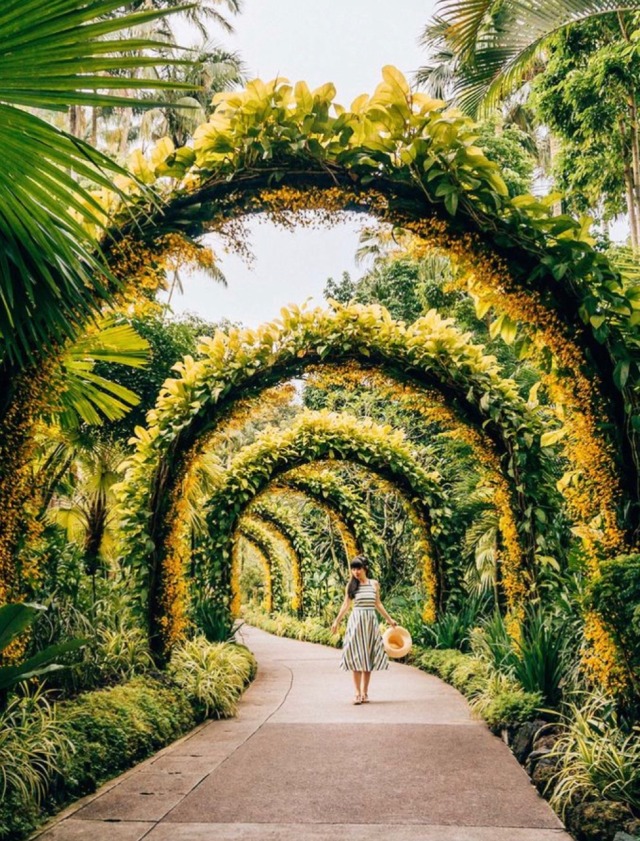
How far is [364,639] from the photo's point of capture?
727 centimetres

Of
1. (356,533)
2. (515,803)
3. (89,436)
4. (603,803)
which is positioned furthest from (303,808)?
(356,533)

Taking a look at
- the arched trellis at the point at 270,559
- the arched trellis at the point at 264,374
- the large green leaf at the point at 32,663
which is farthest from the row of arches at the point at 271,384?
the arched trellis at the point at 270,559

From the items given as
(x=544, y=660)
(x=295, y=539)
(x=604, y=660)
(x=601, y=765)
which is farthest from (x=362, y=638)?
(x=295, y=539)

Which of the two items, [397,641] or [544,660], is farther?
[397,641]

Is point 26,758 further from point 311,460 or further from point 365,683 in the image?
point 311,460

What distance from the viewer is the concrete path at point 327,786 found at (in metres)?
3.27

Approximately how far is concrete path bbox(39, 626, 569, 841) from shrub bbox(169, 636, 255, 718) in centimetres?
21

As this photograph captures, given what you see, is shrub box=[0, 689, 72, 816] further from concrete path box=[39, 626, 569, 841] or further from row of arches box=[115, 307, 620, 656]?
row of arches box=[115, 307, 620, 656]

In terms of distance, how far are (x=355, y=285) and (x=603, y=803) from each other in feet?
64.9

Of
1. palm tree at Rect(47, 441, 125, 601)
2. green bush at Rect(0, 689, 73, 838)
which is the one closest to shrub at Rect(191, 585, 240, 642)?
palm tree at Rect(47, 441, 125, 601)

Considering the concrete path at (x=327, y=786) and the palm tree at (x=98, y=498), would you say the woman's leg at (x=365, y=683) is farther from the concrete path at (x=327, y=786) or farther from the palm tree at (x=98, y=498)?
the palm tree at (x=98, y=498)

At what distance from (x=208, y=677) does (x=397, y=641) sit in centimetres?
344

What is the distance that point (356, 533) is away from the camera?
43.3ft

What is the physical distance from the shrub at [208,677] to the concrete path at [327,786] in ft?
0.68
